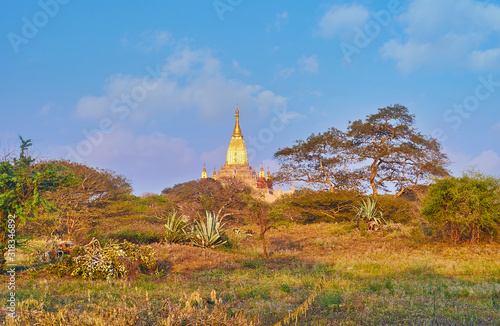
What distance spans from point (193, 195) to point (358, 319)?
101 feet

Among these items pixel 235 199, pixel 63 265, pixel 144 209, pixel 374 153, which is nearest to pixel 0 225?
pixel 63 265

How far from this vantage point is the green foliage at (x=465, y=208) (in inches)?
550

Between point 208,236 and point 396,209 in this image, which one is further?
point 396,209

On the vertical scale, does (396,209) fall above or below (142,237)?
above

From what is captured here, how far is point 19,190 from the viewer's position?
29.6 ft

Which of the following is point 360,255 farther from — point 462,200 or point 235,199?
point 235,199

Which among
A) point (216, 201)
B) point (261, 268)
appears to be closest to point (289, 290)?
point (261, 268)

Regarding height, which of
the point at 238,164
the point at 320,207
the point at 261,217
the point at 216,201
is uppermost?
the point at 238,164

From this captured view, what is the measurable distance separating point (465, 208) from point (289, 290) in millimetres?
9876

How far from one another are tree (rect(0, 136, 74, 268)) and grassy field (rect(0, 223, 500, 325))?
3.42 ft

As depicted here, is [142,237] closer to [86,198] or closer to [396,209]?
[86,198]

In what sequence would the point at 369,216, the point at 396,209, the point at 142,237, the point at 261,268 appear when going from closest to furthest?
1. the point at 261,268
2. the point at 142,237
3. the point at 369,216
4. the point at 396,209

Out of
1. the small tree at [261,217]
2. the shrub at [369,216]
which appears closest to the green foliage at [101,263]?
the small tree at [261,217]

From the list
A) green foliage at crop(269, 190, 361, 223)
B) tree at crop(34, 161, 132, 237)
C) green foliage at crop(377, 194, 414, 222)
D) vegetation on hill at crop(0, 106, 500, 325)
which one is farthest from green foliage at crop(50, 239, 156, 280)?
green foliage at crop(377, 194, 414, 222)
